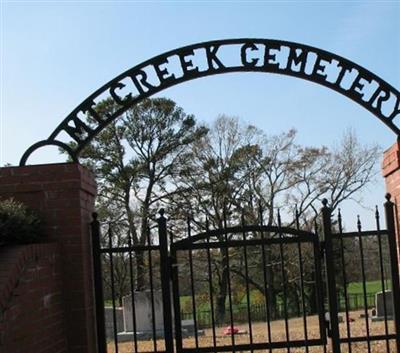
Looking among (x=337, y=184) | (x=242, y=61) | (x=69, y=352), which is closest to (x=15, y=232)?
(x=69, y=352)

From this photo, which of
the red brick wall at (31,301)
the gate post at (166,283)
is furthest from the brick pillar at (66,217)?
the gate post at (166,283)

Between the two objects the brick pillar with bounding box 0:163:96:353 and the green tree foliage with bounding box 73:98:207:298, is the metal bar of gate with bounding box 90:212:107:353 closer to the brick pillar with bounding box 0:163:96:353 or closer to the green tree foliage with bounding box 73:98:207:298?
the brick pillar with bounding box 0:163:96:353

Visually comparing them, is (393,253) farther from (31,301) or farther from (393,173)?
(31,301)

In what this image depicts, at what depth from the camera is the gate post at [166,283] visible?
6.04 meters

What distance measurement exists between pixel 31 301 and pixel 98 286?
1.20m

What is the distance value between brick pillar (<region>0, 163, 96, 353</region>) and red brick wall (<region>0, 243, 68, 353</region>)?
0.10 meters

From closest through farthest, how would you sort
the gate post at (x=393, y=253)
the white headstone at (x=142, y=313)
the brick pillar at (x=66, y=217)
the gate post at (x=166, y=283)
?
1. the brick pillar at (x=66, y=217)
2. the gate post at (x=166, y=283)
3. the gate post at (x=393, y=253)
4. the white headstone at (x=142, y=313)

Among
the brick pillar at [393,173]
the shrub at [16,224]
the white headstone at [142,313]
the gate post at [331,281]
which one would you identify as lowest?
the white headstone at [142,313]

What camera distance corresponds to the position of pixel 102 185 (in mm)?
31484

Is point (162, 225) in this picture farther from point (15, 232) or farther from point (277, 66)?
point (277, 66)

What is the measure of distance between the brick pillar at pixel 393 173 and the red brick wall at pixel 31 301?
3508mm

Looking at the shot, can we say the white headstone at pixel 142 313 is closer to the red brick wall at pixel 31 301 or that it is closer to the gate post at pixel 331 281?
the gate post at pixel 331 281

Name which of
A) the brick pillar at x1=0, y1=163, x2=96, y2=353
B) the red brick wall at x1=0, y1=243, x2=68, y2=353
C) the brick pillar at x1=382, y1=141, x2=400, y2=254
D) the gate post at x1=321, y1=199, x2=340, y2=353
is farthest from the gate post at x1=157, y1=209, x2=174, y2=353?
the brick pillar at x1=382, y1=141, x2=400, y2=254

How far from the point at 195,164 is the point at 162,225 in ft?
84.9
